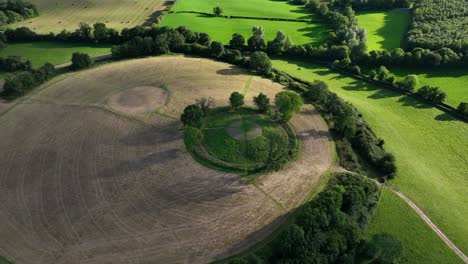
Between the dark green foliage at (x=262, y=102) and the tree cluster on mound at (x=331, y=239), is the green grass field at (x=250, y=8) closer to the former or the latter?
the dark green foliage at (x=262, y=102)

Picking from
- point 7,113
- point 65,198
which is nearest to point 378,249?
point 65,198

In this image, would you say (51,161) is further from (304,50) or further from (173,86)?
(304,50)

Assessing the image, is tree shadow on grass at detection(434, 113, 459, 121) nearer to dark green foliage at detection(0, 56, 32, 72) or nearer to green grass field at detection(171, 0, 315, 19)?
green grass field at detection(171, 0, 315, 19)

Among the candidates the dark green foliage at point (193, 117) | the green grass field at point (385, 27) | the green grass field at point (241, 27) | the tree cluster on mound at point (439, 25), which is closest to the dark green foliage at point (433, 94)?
the tree cluster on mound at point (439, 25)

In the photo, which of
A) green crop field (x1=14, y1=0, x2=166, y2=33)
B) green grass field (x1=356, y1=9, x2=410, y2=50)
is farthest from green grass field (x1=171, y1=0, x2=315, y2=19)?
green grass field (x1=356, y1=9, x2=410, y2=50)

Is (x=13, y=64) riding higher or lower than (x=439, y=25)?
lower

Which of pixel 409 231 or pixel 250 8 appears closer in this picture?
pixel 409 231

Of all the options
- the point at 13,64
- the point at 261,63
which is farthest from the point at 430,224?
the point at 13,64

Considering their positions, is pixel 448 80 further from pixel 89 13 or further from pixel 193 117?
pixel 89 13
